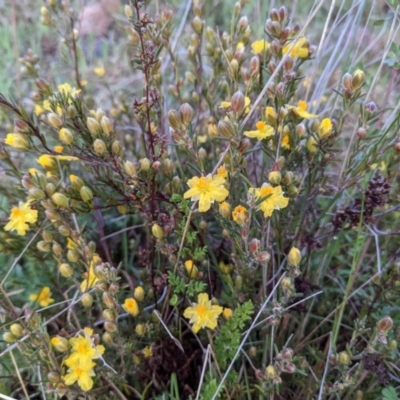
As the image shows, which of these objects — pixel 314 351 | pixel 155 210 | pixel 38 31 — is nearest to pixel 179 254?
pixel 155 210

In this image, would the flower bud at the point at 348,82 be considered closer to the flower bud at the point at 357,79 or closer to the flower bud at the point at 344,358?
the flower bud at the point at 357,79

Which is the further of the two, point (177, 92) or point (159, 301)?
point (177, 92)

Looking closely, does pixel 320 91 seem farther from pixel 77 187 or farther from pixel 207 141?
pixel 77 187

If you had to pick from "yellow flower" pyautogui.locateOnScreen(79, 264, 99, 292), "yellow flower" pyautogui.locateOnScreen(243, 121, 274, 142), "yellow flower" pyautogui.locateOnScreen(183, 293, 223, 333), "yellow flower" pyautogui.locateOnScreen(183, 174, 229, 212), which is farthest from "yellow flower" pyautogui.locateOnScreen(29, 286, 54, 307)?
"yellow flower" pyautogui.locateOnScreen(243, 121, 274, 142)

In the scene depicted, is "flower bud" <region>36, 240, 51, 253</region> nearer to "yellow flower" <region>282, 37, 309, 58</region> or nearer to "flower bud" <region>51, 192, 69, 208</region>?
"flower bud" <region>51, 192, 69, 208</region>

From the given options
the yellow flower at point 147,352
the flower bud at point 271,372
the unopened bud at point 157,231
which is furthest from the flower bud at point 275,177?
the yellow flower at point 147,352

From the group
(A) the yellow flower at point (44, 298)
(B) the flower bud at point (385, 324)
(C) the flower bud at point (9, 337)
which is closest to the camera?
(B) the flower bud at point (385, 324)
